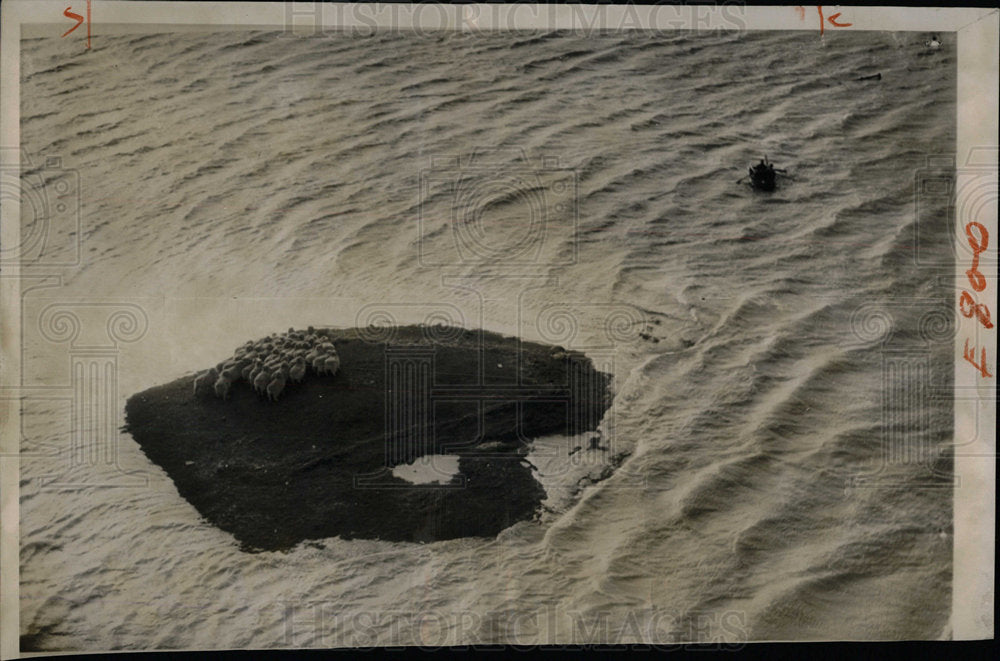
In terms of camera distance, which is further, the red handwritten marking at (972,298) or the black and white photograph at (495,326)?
the red handwritten marking at (972,298)

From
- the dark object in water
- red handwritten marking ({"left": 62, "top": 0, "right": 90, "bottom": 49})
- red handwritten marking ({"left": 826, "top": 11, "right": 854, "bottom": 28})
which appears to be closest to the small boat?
the dark object in water

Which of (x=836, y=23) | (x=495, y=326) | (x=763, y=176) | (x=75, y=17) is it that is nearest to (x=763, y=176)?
(x=763, y=176)

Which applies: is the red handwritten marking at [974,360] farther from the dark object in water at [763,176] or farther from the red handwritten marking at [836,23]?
the red handwritten marking at [836,23]

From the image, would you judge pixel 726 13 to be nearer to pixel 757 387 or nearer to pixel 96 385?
pixel 757 387

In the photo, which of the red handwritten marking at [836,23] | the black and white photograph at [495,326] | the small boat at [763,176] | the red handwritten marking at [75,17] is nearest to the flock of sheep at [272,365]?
the black and white photograph at [495,326]

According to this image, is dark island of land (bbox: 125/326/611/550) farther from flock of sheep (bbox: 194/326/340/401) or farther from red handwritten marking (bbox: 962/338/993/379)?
red handwritten marking (bbox: 962/338/993/379)
